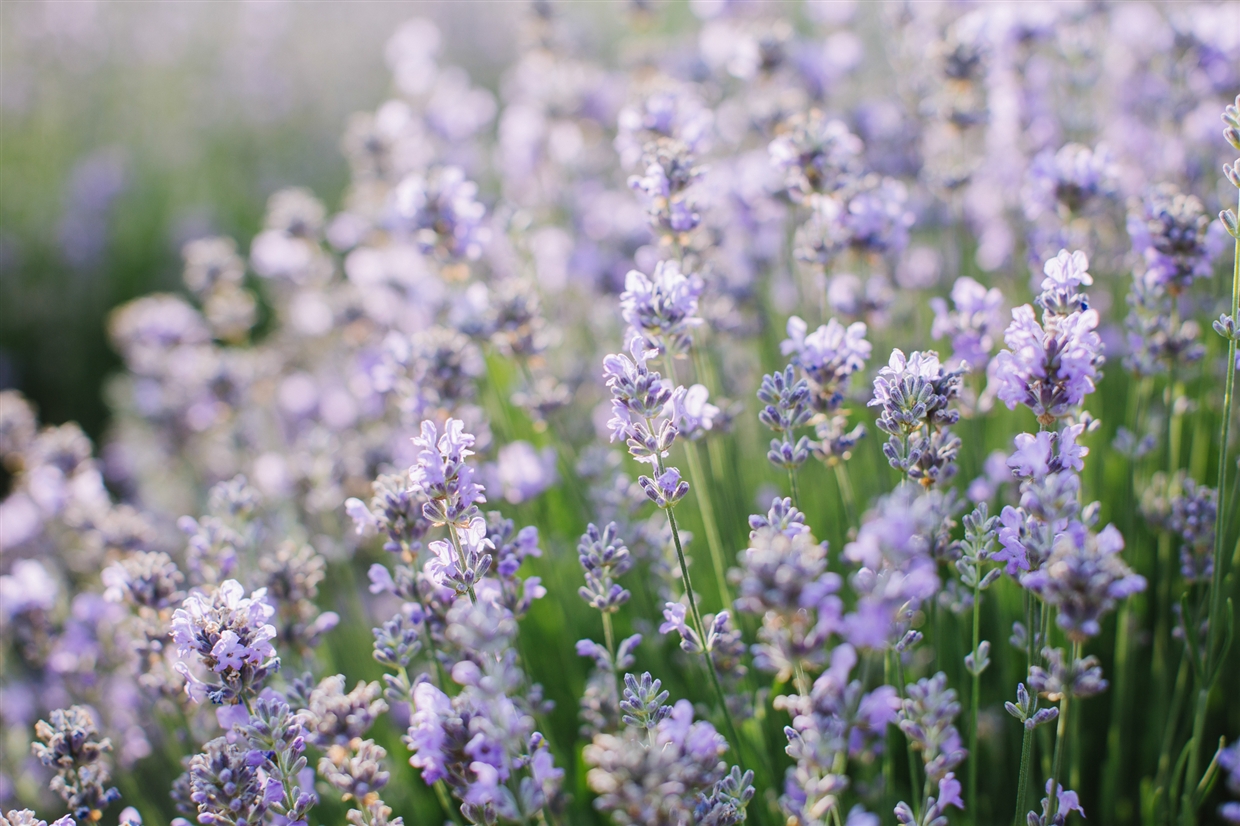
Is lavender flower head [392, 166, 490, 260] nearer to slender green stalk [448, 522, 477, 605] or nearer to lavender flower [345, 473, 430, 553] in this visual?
lavender flower [345, 473, 430, 553]

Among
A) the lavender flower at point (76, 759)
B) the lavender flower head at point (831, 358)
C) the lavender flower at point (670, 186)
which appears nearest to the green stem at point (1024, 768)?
the lavender flower head at point (831, 358)

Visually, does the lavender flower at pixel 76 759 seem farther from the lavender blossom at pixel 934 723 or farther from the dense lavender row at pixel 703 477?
the lavender blossom at pixel 934 723

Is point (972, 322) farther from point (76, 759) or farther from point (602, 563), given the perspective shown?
point (76, 759)

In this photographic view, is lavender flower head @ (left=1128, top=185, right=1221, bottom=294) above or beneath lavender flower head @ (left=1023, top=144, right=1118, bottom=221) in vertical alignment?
beneath

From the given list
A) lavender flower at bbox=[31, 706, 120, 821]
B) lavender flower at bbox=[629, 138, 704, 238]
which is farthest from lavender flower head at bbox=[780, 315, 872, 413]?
lavender flower at bbox=[31, 706, 120, 821]

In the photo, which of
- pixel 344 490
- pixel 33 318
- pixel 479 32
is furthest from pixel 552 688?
pixel 479 32

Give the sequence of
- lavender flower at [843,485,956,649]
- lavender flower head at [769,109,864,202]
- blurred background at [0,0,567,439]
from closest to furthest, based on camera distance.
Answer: lavender flower at [843,485,956,649] → lavender flower head at [769,109,864,202] → blurred background at [0,0,567,439]
